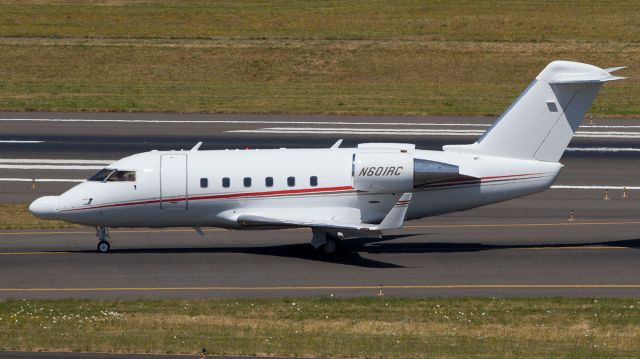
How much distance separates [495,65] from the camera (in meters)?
80.4

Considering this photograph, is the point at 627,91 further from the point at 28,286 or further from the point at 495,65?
the point at 28,286

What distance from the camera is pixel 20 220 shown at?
41250mm

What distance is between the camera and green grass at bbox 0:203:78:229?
132ft

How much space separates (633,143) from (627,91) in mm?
17577

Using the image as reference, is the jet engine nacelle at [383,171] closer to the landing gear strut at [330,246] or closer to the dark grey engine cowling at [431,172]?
the dark grey engine cowling at [431,172]

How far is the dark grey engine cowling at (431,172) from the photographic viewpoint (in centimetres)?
3519

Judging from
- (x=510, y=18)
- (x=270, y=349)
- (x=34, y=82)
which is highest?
(x=510, y=18)

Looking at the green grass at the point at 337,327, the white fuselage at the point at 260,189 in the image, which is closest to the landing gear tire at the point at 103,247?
the white fuselage at the point at 260,189

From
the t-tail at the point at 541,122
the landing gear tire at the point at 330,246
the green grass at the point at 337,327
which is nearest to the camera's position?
the green grass at the point at 337,327

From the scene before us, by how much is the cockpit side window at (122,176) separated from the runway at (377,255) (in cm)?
230

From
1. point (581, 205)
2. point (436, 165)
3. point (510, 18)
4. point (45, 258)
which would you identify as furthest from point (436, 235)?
point (510, 18)

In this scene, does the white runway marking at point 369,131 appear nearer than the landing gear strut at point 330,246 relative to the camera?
No

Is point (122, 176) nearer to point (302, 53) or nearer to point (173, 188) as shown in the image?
point (173, 188)

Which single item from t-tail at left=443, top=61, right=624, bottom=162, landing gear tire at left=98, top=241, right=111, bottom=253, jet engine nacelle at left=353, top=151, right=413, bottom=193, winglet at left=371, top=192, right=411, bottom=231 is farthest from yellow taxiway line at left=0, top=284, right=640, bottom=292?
t-tail at left=443, top=61, right=624, bottom=162
